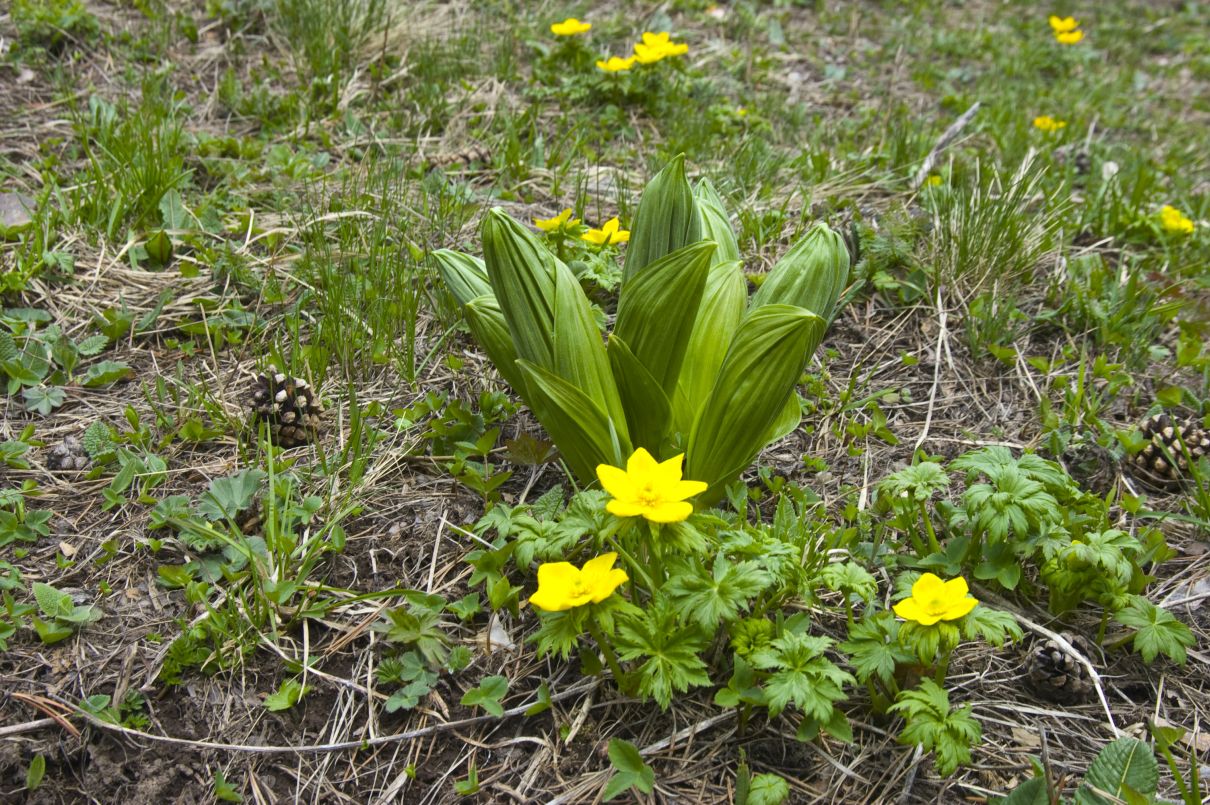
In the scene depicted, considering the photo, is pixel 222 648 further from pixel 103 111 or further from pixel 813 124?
pixel 813 124

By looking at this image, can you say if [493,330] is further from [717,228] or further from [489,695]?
[489,695]

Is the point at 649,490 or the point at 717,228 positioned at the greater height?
the point at 717,228

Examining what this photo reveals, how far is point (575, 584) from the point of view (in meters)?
1.41

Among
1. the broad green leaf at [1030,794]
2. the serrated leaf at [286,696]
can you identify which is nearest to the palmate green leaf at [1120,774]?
the broad green leaf at [1030,794]

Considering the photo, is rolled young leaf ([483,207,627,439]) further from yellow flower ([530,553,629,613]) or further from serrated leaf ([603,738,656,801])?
serrated leaf ([603,738,656,801])

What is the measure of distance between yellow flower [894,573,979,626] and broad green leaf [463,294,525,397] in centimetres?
84

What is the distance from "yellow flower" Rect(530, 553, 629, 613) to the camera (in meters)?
1.38

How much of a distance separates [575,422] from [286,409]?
0.77 m

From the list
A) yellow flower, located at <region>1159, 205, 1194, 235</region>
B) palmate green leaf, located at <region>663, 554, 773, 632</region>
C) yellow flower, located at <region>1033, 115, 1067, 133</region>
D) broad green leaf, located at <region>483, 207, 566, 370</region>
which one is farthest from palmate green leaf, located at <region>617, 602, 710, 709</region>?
yellow flower, located at <region>1033, 115, 1067, 133</region>

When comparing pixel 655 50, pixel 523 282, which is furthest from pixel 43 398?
pixel 655 50

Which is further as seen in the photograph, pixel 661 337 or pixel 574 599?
pixel 661 337

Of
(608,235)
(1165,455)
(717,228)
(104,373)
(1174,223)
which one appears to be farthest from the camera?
(1174,223)

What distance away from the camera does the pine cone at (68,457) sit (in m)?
1.98

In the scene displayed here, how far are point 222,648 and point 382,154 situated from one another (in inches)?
81.8
